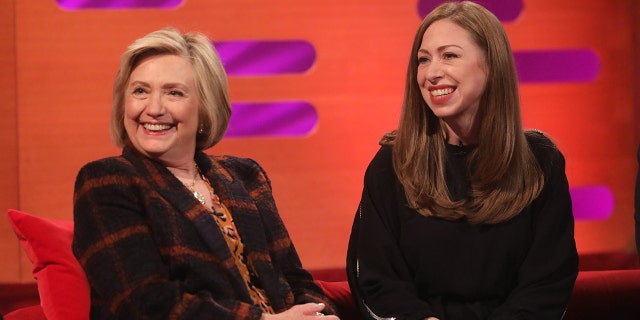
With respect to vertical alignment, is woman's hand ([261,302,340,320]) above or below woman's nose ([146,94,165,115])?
below

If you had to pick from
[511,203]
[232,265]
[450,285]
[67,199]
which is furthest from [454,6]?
[67,199]

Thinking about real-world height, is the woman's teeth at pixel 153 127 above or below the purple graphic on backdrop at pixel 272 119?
above

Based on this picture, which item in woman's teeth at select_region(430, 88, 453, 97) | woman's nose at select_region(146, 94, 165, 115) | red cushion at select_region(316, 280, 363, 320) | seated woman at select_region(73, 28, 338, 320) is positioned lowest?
red cushion at select_region(316, 280, 363, 320)

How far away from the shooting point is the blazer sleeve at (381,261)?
8.82 feet

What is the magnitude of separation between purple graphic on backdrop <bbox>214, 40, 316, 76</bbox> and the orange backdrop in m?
0.03

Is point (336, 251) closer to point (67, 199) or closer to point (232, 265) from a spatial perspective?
point (67, 199)

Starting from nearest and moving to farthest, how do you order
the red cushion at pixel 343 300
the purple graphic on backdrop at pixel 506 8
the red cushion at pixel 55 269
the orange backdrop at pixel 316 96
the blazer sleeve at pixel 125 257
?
1. the blazer sleeve at pixel 125 257
2. the red cushion at pixel 55 269
3. the red cushion at pixel 343 300
4. the orange backdrop at pixel 316 96
5. the purple graphic on backdrop at pixel 506 8

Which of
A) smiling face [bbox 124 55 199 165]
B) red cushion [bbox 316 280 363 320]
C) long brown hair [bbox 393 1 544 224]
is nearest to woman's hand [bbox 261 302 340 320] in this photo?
red cushion [bbox 316 280 363 320]

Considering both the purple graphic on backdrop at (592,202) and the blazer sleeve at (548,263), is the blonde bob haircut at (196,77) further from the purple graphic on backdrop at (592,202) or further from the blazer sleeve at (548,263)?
the purple graphic on backdrop at (592,202)

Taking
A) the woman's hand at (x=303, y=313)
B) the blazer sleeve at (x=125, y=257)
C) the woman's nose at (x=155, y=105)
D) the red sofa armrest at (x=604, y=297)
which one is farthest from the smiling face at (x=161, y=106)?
the red sofa armrest at (x=604, y=297)

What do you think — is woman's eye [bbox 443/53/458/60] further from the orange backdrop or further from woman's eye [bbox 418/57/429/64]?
the orange backdrop

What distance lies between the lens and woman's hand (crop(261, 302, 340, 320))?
99.8 inches

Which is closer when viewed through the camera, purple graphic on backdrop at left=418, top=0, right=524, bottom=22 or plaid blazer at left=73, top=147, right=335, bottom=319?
plaid blazer at left=73, top=147, right=335, bottom=319

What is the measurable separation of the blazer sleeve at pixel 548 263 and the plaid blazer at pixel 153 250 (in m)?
0.67
